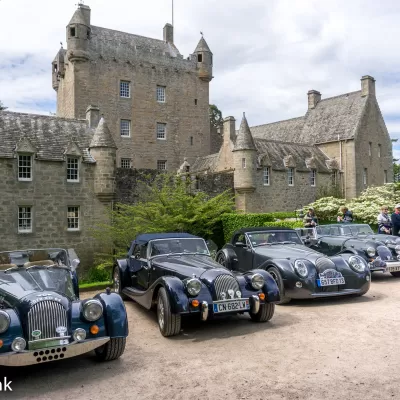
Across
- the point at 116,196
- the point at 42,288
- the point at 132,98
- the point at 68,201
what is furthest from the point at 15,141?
the point at 42,288

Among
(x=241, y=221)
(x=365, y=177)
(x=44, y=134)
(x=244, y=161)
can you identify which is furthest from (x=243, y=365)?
(x=365, y=177)

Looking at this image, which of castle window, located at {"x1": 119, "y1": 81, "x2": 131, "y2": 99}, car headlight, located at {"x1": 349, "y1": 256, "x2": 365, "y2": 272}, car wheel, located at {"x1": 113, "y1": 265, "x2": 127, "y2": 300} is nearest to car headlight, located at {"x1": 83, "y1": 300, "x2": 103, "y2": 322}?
car wheel, located at {"x1": 113, "y1": 265, "x2": 127, "y2": 300}

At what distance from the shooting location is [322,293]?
8961 mm

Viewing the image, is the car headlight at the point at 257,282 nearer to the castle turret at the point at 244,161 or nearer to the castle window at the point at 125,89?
the castle turret at the point at 244,161

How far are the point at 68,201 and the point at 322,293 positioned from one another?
54.3 feet

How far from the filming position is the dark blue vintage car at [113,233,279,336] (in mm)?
6977

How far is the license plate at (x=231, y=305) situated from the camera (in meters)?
7.04

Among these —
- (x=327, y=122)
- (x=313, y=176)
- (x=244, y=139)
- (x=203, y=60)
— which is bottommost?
(x=313, y=176)

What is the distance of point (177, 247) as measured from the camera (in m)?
8.91

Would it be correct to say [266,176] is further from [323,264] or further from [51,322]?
[51,322]

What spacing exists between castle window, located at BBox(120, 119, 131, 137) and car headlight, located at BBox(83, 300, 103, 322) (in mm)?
30633

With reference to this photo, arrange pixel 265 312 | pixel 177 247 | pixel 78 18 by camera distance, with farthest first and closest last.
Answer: pixel 78 18
pixel 177 247
pixel 265 312

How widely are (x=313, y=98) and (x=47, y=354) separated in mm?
40493

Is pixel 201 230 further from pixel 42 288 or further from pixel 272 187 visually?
pixel 42 288
